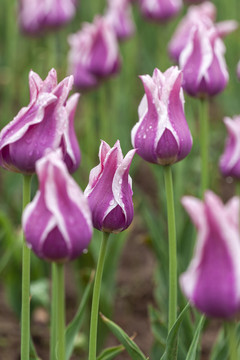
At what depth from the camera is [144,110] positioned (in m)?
1.22

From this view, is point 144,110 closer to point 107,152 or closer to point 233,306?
point 107,152

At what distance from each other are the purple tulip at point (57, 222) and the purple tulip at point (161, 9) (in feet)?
7.15

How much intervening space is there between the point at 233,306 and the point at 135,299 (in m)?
1.81

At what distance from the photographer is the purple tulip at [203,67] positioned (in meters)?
1.54

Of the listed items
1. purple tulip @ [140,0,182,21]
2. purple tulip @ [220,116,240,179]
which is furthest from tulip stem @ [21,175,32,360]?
purple tulip @ [140,0,182,21]

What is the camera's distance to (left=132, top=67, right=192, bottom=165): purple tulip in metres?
1.17

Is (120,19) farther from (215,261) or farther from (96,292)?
(215,261)

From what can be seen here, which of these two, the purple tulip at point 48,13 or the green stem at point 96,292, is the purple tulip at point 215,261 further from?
the purple tulip at point 48,13

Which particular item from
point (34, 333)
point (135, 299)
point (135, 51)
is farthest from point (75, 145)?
point (135, 51)

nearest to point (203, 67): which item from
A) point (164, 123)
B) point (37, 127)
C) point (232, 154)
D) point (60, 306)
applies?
point (232, 154)

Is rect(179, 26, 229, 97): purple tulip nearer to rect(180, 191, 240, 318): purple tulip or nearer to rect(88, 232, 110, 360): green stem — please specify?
rect(88, 232, 110, 360): green stem

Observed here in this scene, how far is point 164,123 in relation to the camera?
1.17 meters

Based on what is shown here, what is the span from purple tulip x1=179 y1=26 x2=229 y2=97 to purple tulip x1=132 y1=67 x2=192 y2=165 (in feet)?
1.18

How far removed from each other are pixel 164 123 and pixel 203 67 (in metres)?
0.41
